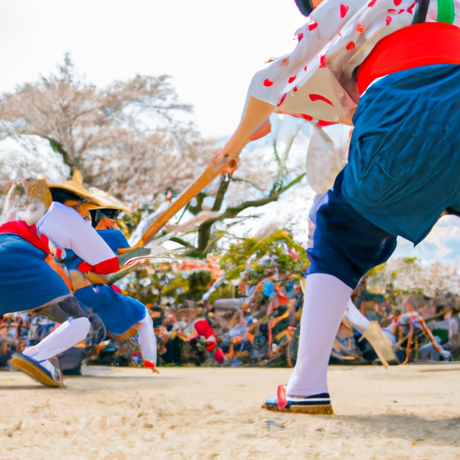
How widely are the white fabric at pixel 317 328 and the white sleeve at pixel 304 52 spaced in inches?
19.6

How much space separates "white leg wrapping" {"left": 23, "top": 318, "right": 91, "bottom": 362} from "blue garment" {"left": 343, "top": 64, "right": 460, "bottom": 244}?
4.15ft

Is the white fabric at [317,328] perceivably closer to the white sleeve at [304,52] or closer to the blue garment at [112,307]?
the white sleeve at [304,52]

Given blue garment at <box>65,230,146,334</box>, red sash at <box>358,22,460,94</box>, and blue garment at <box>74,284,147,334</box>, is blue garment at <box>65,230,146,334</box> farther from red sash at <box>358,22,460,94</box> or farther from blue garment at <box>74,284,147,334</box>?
red sash at <box>358,22,460,94</box>

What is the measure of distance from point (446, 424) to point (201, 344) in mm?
2839

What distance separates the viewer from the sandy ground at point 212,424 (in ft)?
3.64

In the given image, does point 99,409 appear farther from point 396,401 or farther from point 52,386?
point 396,401

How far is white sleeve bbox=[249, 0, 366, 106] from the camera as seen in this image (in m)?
1.43

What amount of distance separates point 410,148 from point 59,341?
1511 mm

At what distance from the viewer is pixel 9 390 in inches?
82.2

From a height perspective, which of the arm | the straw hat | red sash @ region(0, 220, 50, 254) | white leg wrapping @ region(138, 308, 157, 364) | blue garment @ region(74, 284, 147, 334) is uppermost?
the arm

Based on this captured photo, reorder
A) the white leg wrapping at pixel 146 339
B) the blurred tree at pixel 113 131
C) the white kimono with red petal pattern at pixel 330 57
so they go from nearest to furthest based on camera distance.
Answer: the white kimono with red petal pattern at pixel 330 57
the white leg wrapping at pixel 146 339
the blurred tree at pixel 113 131

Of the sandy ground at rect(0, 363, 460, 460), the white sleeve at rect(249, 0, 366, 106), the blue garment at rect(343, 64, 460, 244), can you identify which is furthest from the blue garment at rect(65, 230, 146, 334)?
the blue garment at rect(343, 64, 460, 244)

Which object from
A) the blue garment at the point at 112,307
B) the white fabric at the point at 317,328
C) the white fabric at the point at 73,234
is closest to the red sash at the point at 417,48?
the white fabric at the point at 317,328

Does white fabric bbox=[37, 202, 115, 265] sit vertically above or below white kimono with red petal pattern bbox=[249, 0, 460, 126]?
below
